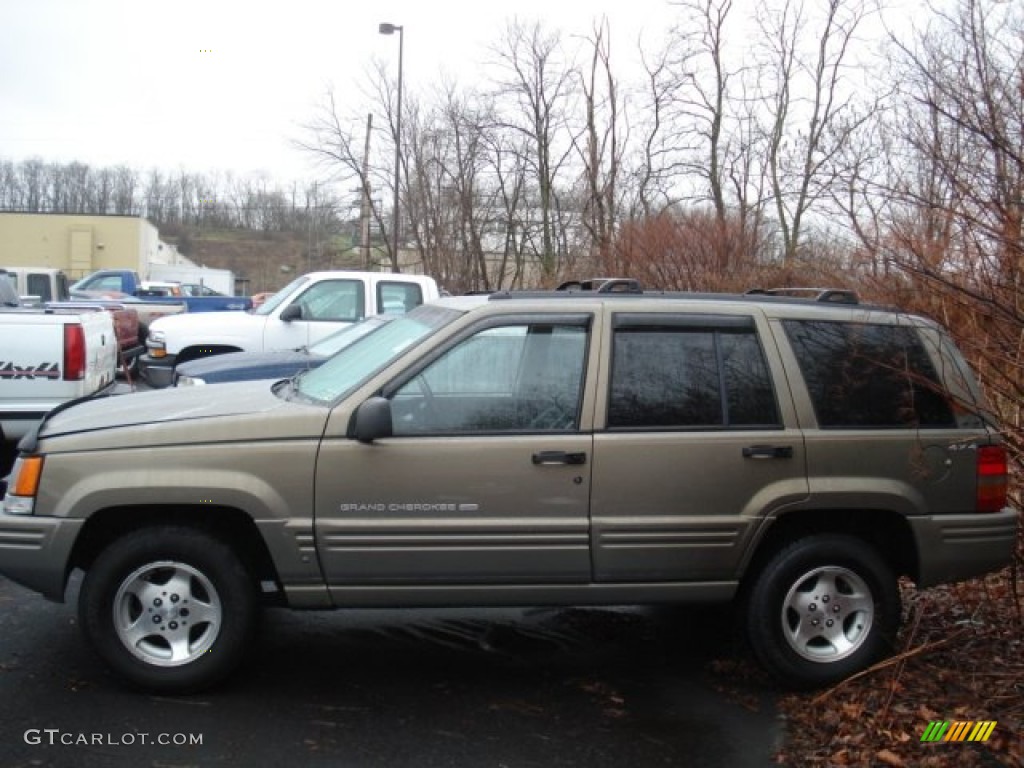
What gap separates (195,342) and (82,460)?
7172mm

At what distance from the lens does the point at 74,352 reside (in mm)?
8016

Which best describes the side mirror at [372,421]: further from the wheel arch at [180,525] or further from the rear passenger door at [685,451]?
the rear passenger door at [685,451]

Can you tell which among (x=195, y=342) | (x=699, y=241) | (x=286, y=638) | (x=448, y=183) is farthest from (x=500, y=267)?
(x=286, y=638)

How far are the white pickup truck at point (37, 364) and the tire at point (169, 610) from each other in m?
3.95

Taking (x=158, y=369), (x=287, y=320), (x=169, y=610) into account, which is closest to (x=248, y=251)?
(x=158, y=369)

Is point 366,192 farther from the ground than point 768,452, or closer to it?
farther from the ground

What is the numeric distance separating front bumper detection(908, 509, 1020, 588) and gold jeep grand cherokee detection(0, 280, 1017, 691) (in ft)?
0.03

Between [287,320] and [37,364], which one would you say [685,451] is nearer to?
[37,364]

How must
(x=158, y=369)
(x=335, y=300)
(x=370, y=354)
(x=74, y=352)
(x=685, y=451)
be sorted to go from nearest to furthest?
1. (x=685, y=451)
2. (x=370, y=354)
3. (x=74, y=352)
4. (x=158, y=369)
5. (x=335, y=300)

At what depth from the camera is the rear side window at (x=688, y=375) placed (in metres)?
4.61

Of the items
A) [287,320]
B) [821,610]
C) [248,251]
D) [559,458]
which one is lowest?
[821,610]

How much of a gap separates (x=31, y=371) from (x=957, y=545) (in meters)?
6.78

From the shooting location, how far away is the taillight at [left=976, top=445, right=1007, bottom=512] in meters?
4.74

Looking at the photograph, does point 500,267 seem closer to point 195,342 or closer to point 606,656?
point 195,342
